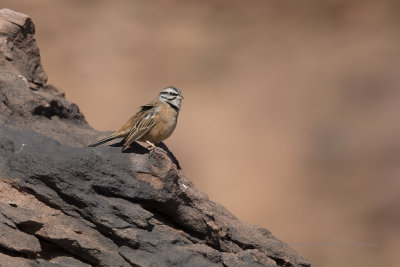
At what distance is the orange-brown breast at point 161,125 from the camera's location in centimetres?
806

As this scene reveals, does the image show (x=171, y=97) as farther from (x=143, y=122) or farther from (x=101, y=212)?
(x=101, y=212)

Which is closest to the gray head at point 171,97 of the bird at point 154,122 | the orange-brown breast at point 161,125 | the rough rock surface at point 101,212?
the bird at point 154,122

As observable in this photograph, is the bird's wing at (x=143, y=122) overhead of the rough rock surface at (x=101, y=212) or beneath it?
overhead

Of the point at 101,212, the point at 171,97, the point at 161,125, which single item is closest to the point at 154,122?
the point at 161,125

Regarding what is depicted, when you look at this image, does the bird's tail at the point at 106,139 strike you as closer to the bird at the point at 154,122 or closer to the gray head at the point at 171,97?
the bird at the point at 154,122

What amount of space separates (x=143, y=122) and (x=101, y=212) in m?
1.86

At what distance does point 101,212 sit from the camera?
20.7 feet

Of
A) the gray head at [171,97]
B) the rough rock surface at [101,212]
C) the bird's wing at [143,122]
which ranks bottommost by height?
the rough rock surface at [101,212]

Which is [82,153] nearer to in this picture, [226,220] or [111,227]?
[111,227]

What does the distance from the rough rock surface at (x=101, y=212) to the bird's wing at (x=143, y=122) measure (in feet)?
1.29

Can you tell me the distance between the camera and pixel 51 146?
662cm

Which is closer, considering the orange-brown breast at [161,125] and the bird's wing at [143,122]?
the bird's wing at [143,122]

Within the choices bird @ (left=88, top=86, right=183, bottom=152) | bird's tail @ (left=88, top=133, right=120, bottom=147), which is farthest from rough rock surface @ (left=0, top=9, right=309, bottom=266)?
bird @ (left=88, top=86, right=183, bottom=152)

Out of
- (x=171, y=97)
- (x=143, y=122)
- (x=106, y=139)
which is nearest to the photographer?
(x=106, y=139)
